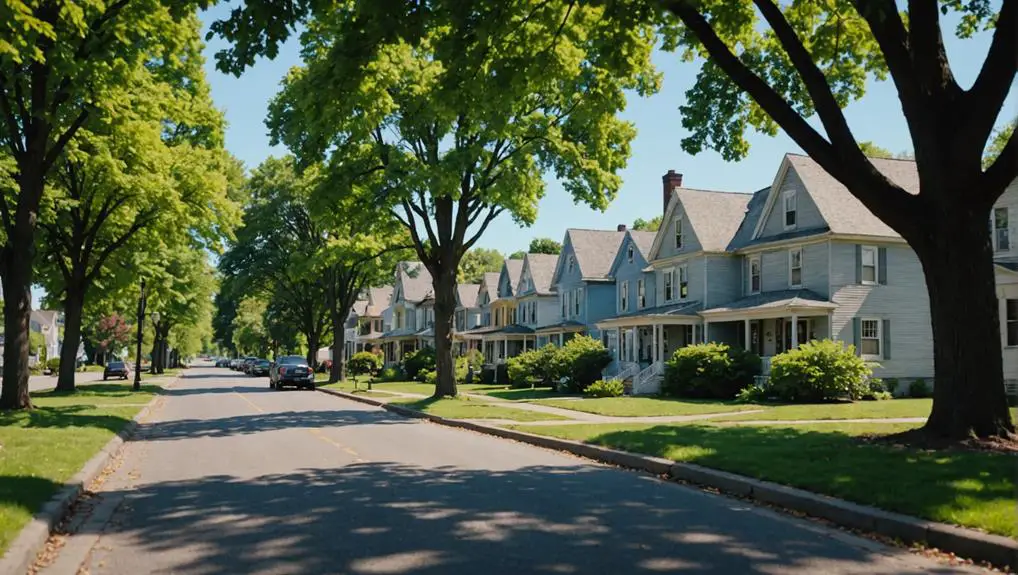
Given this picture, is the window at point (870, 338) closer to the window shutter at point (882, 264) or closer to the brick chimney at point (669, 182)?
the window shutter at point (882, 264)

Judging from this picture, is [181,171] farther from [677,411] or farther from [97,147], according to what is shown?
[677,411]

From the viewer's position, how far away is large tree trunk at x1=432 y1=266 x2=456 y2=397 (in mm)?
29797

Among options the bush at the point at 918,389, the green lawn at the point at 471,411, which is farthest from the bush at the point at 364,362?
the bush at the point at 918,389

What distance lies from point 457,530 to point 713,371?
2457 cm

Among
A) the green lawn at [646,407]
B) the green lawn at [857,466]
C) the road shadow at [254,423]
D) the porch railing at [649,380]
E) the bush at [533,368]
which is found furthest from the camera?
the bush at [533,368]

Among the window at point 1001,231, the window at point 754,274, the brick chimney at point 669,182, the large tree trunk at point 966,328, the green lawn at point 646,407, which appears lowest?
the green lawn at point 646,407

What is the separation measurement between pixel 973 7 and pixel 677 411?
12.7 m

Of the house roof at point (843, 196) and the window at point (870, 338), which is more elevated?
the house roof at point (843, 196)

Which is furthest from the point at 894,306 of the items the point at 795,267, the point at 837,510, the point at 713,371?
the point at 837,510

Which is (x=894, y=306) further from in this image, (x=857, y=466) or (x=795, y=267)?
(x=857, y=466)

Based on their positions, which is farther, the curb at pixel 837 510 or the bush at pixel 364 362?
the bush at pixel 364 362

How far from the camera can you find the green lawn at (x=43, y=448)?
8.09 metres

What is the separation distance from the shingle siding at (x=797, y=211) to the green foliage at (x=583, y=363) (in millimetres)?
8941

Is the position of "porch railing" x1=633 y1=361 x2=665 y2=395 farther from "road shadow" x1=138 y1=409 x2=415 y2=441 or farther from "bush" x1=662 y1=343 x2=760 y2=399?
"road shadow" x1=138 y1=409 x2=415 y2=441
